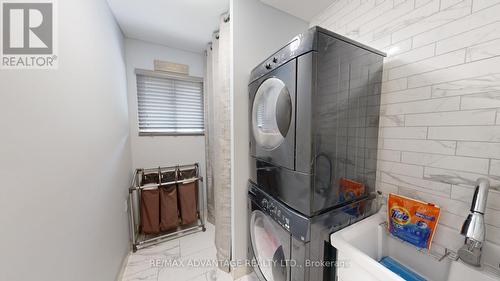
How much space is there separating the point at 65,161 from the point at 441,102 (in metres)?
1.87

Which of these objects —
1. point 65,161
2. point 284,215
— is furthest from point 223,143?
point 65,161

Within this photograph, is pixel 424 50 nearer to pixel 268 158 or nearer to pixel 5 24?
pixel 268 158

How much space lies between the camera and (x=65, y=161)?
0.81 metres

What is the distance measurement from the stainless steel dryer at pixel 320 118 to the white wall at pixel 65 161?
104 centimetres

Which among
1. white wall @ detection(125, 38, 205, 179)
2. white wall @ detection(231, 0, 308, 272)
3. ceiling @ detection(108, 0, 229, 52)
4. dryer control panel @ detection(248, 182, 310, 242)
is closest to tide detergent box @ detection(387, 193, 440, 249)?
dryer control panel @ detection(248, 182, 310, 242)

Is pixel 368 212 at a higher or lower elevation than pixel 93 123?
lower

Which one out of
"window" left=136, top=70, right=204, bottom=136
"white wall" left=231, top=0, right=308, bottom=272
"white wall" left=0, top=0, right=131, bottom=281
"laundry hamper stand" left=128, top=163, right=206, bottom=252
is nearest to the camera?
"white wall" left=0, top=0, right=131, bottom=281

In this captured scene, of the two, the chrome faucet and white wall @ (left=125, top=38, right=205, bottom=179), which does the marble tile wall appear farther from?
white wall @ (left=125, top=38, right=205, bottom=179)

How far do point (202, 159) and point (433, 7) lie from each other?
258 centimetres

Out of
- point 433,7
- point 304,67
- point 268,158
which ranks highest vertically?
point 433,7

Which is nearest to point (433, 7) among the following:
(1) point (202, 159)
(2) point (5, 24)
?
(2) point (5, 24)

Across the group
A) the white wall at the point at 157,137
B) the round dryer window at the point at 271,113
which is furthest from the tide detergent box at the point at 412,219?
the white wall at the point at 157,137

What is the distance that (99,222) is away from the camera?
1127 mm

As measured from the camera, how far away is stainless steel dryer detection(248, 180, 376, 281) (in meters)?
0.75
